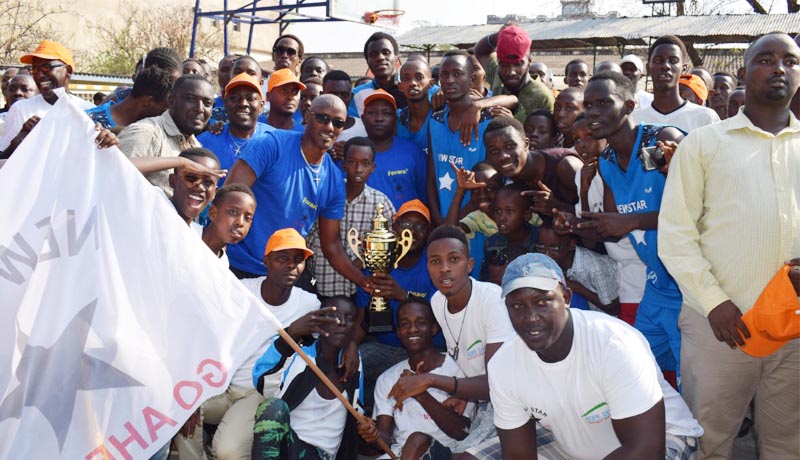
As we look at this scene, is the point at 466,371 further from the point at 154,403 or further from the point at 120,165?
the point at 120,165

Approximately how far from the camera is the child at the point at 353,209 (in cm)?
536

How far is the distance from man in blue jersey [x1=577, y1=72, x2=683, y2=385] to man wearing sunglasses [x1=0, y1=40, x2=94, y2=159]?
14.0 ft

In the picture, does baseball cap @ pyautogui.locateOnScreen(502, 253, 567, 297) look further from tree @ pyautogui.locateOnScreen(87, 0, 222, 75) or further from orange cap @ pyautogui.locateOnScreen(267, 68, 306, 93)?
tree @ pyautogui.locateOnScreen(87, 0, 222, 75)

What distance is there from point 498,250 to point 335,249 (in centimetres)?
117

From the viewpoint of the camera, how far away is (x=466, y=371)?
14.9ft

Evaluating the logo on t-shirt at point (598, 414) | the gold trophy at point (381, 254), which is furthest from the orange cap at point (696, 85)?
the logo on t-shirt at point (598, 414)

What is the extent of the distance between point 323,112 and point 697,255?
2572mm

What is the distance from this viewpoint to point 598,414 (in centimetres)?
345

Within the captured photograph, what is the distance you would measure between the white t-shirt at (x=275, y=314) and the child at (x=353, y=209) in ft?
1.89

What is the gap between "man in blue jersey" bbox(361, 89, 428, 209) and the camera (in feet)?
18.6

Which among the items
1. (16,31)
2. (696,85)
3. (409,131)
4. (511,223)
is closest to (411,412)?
(511,223)

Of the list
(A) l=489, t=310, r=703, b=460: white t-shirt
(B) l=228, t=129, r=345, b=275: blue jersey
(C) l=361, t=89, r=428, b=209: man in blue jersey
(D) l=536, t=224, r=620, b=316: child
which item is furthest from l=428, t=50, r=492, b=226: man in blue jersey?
(A) l=489, t=310, r=703, b=460: white t-shirt

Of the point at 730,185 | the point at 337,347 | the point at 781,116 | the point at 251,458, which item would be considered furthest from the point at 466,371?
the point at 781,116

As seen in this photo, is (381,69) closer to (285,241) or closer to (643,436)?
(285,241)
